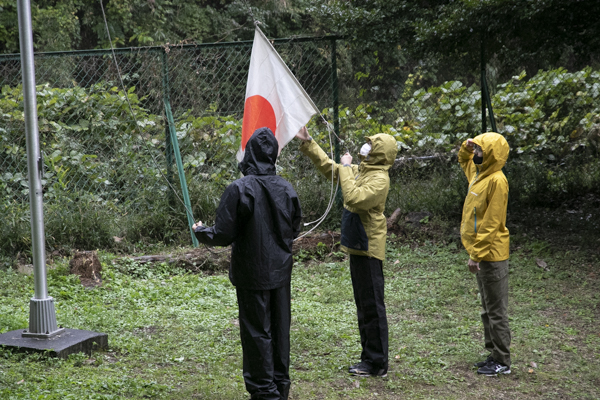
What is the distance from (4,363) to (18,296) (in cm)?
199

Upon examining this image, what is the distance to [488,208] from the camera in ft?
13.4

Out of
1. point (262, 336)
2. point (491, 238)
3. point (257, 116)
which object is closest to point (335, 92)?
point (257, 116)

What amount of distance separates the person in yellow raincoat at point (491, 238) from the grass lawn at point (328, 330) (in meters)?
0.28

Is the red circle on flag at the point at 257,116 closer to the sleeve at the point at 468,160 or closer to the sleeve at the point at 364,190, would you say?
the sleeve at the point at 364,190

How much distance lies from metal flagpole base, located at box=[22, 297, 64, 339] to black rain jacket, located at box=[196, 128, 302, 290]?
5.16ft

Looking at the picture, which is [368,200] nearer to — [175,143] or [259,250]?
[259,250]

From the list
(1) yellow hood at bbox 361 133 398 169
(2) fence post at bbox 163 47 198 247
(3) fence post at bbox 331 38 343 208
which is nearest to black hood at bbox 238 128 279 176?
(1) yellow hood at bbox 361 133 398 169

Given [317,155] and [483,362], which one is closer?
[483,362]

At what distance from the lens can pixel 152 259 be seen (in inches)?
266

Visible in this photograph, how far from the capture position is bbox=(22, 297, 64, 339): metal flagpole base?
4.18 m

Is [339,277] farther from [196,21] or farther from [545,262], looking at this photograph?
[196,21]

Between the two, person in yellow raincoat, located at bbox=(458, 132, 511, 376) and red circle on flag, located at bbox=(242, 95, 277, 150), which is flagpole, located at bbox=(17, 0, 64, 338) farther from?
person in yellow raincoat, located at bbox=(458, 132, 511, 376)

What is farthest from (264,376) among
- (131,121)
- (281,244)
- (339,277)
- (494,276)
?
(131,121)

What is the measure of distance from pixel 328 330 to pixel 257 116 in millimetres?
1929
